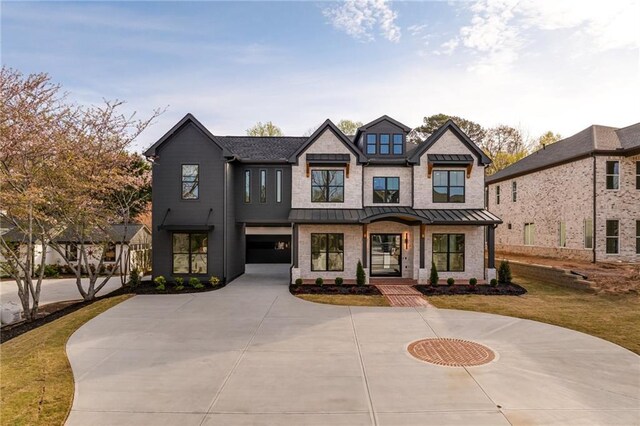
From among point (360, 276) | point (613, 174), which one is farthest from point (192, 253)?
point (613, 174)

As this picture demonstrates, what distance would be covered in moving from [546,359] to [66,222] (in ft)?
57.2

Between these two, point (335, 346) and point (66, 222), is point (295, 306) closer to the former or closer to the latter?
point (335, 346)

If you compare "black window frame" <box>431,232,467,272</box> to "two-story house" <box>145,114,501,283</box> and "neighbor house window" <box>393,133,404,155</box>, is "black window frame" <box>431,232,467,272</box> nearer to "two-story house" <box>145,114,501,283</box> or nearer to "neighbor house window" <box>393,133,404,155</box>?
"two-story house" <box>145,114,501,283</box>

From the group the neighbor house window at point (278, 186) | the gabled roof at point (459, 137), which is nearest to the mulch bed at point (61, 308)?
the neighbor house window at point (278, 186)

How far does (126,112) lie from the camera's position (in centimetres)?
1469

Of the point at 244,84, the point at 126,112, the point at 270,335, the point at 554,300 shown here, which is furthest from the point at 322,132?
the point at 554,300

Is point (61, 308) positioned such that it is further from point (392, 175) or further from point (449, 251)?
point (449, 251)

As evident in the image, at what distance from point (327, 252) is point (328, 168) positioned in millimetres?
4539

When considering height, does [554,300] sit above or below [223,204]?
below

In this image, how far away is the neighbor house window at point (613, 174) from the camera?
20469mm

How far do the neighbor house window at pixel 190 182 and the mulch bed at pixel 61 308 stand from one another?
4683 mm

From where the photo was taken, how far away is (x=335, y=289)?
625 inches

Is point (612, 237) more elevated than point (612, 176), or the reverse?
point (612, 176)

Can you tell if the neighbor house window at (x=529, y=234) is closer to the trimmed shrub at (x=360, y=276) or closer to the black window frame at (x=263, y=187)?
the trimmed shrub at (x=360, y=276)
